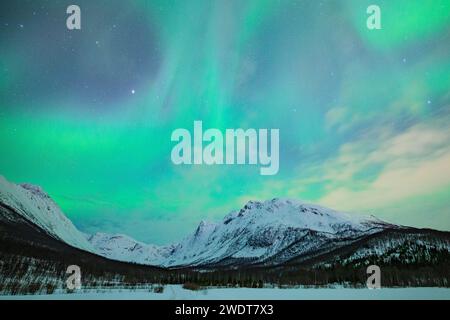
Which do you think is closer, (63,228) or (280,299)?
(280,299)

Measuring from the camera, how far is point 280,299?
14.9 metres

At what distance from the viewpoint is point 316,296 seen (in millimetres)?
15672

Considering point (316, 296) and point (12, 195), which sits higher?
point (12, 195)

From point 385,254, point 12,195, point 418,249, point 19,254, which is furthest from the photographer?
point 12,195

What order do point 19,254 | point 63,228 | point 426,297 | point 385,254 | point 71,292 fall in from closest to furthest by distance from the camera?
point 426,297, point 71,292, point 19,254, point 385,254, point 63,228
